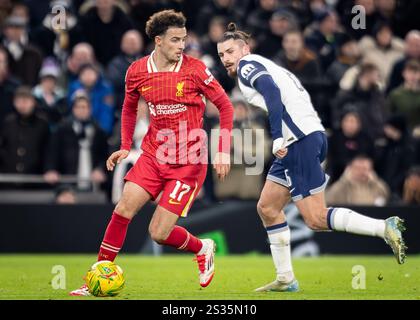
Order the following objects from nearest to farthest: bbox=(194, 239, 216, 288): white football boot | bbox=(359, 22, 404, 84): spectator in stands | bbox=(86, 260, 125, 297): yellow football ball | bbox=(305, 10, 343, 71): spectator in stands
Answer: bbox=(86, 260, 125, 297): yellow football ball, bbox=(194, 239, 216, 288): white football boot, bbox=(305, 10, 343, 71): spectator in stands, bbox=(359, 22, 404, 84): spectator in stands

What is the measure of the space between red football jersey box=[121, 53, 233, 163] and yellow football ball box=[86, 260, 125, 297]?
1.16m

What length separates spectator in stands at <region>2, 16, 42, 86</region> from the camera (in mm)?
17234

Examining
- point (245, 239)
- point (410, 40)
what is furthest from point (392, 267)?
point (410, 40)

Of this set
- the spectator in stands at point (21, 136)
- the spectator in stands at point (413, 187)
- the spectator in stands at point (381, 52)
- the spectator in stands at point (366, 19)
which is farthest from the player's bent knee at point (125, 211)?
the spectator in stands at point (366, 19)

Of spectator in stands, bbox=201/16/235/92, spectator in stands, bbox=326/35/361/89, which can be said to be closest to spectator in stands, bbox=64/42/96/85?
spectator in stands, bbox=201/16/235/92

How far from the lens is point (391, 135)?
55.1 ft

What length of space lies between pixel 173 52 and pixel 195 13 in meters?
8.59

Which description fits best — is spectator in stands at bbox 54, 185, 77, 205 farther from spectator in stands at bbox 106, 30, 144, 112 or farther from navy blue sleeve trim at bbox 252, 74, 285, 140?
navy blue sleeve trim at bbox 252, 74, 285, 140

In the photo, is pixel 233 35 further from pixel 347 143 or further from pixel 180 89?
pixel 347 143

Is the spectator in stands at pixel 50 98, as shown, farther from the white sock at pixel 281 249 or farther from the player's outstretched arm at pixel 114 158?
the white sock at pixel 281 249

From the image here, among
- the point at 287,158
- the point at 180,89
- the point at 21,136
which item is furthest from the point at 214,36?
the point at 287,158

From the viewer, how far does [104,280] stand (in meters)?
9.84

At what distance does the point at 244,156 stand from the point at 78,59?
3.07 meters

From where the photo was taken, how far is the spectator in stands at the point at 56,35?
17.7m
